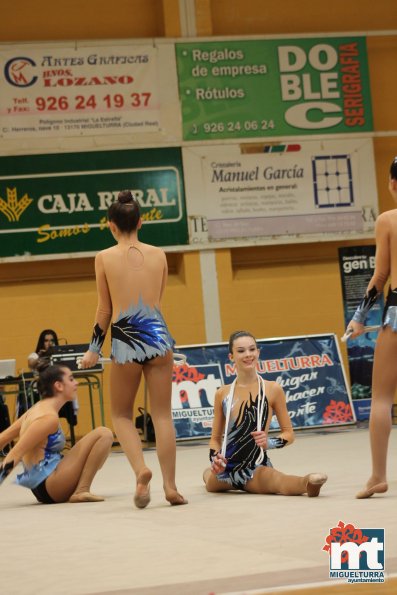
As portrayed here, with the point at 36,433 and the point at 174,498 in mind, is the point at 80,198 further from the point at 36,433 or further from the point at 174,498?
the point at 174,498

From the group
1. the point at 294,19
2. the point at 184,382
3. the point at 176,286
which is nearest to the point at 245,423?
the point at 184,382

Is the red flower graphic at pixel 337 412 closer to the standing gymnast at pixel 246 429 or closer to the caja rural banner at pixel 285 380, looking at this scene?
the caja rural banner at pixel 285 380

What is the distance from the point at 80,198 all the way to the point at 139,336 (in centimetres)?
735

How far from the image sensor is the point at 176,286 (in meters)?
12.5

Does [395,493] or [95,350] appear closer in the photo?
[395,493]

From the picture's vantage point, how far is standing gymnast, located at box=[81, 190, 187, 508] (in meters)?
5.14

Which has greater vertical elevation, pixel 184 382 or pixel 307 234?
pixel 307 234

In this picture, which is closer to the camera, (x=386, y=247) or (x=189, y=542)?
(x=189, y=542)

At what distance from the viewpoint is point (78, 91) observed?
484 inches

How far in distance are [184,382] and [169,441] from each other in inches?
210

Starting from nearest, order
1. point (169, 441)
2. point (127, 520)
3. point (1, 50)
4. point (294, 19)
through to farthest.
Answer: point (127, 520) < point (169, 441) < point (1, 50) < point (294, 19)

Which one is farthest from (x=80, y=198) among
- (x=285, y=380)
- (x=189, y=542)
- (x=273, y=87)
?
(x=189, y=542)

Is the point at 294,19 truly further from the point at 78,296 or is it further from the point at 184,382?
the point at 184,382

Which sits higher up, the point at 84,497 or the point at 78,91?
the point at 78,91
